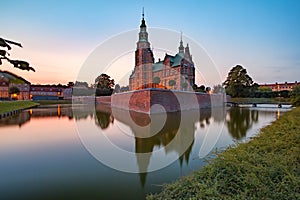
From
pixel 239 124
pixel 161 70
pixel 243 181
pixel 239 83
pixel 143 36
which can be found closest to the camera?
pixel 243 181

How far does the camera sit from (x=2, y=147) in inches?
231

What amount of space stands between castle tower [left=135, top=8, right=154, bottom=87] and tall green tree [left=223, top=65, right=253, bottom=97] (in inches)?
672

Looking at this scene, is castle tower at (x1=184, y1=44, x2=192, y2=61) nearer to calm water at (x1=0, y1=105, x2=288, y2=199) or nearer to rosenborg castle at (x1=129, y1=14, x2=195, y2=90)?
rosenborg castle at (x1=129, y1=14, x2=195, y2=90)

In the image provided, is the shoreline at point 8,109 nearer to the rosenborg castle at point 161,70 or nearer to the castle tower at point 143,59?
the rosenborg castle at point 161,70

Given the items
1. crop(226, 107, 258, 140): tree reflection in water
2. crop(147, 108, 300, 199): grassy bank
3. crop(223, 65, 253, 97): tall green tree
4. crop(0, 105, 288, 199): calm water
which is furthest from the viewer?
crop(223, 65, 253, 97): tall green tree

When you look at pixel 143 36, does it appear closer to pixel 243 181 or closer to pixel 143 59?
pixel 143 59

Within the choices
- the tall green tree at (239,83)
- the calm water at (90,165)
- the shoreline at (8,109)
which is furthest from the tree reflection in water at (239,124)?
the tall green tree at (239,83)

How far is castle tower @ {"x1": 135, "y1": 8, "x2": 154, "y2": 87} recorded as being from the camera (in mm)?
34844

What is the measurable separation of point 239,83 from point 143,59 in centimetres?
1990

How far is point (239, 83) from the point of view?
38.9 m

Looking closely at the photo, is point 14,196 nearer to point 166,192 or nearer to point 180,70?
point 166,192

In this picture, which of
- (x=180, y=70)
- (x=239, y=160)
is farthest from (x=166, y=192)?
(x=180, y=70)

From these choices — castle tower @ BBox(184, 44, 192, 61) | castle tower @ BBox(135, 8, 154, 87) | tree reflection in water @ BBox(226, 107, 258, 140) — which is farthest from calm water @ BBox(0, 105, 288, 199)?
castle tower @ BBox(184, 44, 192, 61)

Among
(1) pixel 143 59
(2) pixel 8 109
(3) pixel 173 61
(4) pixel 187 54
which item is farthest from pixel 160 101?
(4) pixel 187 54
